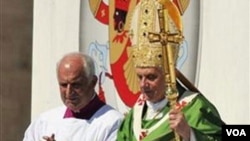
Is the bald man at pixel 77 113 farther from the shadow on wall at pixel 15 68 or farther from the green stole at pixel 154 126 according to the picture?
the shadow on wall at pixel 15 68

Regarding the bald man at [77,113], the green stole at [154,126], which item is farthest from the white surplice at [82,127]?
the green stole at [154,126]

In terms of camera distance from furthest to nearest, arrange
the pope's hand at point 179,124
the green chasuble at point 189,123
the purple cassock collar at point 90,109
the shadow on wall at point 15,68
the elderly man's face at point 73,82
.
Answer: the shadow on wall at point 15,68
the purple cassock collar at point 90,109
the elderly man's face at point 73,82
the green chasuble at point 189,123
the pope's hand at point 179,124

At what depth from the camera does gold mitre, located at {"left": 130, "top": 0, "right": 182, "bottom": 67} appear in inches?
201

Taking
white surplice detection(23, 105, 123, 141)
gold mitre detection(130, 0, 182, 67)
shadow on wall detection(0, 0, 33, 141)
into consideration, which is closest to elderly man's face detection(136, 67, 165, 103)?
gold mitre detection(130, 0, 182, 67)

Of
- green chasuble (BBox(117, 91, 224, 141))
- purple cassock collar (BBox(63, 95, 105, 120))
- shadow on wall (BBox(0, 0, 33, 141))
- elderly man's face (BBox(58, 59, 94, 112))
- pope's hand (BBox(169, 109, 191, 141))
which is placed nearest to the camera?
pope's hand (BBox(169, 109, 191, 141))

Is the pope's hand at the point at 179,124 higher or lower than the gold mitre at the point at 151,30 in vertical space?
lower

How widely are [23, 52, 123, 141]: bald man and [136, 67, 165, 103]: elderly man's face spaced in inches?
9.9

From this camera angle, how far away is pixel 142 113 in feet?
17.2

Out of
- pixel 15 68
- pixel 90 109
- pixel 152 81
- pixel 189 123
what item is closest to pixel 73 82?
pixel 90 109

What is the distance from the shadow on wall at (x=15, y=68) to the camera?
383 inches

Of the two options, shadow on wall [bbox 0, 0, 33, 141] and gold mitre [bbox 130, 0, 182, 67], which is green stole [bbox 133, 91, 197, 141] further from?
shadow on wall [bbox 0, 0, 33, 141]

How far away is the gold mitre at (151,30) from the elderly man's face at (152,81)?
0.09ft

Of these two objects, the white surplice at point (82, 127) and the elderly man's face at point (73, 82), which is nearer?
the elderly man's face at point (73, 82)

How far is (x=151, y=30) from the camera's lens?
17.0 ft
